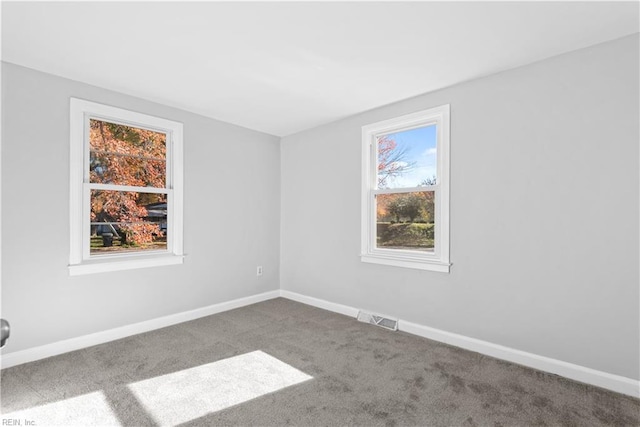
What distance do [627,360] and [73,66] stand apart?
4.65 metres

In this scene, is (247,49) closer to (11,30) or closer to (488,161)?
(11,30)

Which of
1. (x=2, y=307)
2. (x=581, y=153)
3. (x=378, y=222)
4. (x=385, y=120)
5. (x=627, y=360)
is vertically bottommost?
(x=627, y=360)

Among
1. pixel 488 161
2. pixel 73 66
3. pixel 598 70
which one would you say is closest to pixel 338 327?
pixel 488 161

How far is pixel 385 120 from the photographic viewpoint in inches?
137

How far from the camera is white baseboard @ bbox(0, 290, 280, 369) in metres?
2.54

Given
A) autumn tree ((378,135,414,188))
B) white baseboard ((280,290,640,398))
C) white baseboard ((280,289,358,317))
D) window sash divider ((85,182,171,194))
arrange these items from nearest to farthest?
white baseboard ((280,290,640,398)) → window sash divider ((85,182,171,194)) → autumn tree ((378,135,414,188)) → white baseboard ((280,289,358,317))

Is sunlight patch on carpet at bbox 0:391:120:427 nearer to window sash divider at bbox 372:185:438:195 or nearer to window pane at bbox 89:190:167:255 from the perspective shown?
window pane at bbox 89:190:167:255

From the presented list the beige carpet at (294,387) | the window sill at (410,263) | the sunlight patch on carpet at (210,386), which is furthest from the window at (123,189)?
the window sill at (410,263)

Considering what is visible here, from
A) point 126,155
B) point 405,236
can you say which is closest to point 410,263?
point 405,236

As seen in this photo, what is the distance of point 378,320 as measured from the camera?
346 centimetres

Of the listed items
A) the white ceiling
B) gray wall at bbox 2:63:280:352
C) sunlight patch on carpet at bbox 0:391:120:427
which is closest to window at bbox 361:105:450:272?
A: the white ceiling

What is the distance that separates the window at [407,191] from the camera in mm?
3066

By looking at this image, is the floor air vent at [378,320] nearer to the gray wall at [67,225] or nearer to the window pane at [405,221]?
the window pane at [405,221]

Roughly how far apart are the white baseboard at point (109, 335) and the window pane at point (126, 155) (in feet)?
4.71
